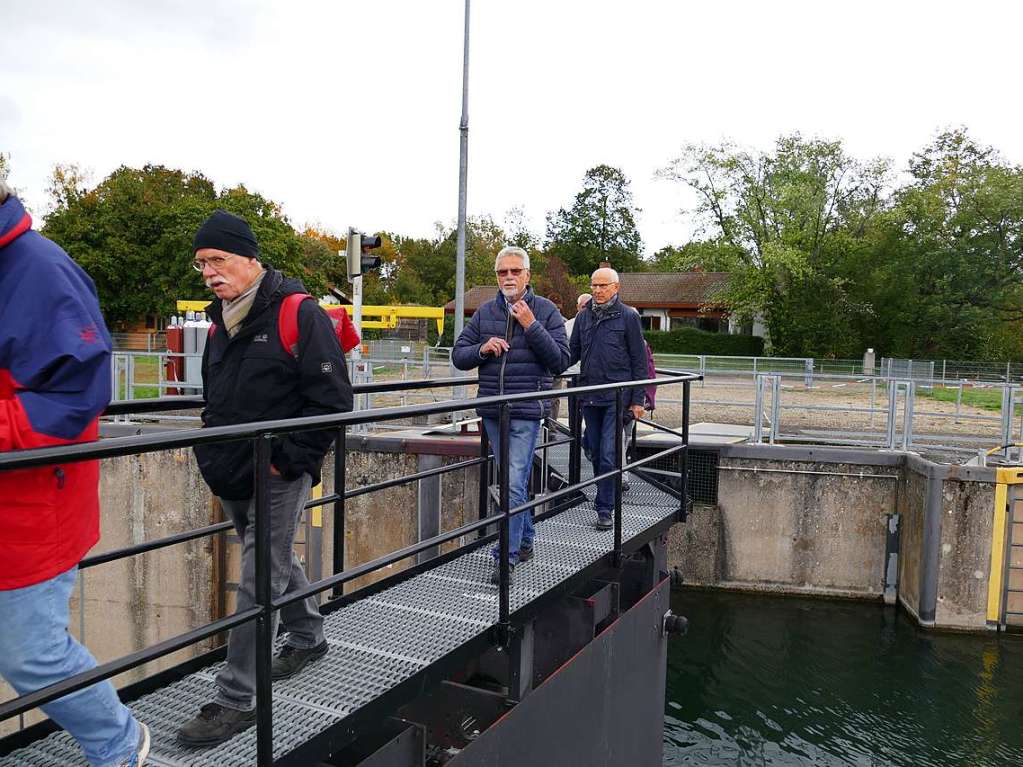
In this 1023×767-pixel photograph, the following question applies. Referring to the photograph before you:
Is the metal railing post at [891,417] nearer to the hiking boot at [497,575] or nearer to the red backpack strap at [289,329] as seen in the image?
the hiking boot at [497,575]

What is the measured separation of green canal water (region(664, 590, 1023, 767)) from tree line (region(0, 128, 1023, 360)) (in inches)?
1120

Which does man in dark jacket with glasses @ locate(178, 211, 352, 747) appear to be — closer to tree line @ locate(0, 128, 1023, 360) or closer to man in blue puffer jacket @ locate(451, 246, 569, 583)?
man in blue puffer jacket @ locate(451, 246, 569, 583)

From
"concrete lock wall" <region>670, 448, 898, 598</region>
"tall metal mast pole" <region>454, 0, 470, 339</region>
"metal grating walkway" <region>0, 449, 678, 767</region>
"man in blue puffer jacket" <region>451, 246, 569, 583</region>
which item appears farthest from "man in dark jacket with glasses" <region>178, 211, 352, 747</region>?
"tall metal mast pole" <region>454, 0, 470, 339</region>

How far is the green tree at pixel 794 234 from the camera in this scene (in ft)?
128

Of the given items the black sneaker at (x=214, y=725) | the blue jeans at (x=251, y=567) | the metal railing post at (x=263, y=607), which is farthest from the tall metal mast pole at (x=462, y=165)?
the metal railing post at (x=263, y=607)

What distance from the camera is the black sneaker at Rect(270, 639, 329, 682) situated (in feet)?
9.80

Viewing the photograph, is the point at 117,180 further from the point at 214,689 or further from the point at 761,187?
the point at 214,689

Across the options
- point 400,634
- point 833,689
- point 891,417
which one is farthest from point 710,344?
point 400,634

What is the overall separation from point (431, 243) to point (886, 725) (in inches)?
2876

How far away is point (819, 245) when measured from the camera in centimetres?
4028

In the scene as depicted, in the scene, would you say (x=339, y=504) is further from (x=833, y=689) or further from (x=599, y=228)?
(x=599, y=228)

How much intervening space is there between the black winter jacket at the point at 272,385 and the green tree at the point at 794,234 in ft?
126

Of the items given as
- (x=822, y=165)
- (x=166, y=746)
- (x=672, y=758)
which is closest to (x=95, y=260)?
(x=822, y=165)

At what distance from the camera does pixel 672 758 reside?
809cm
